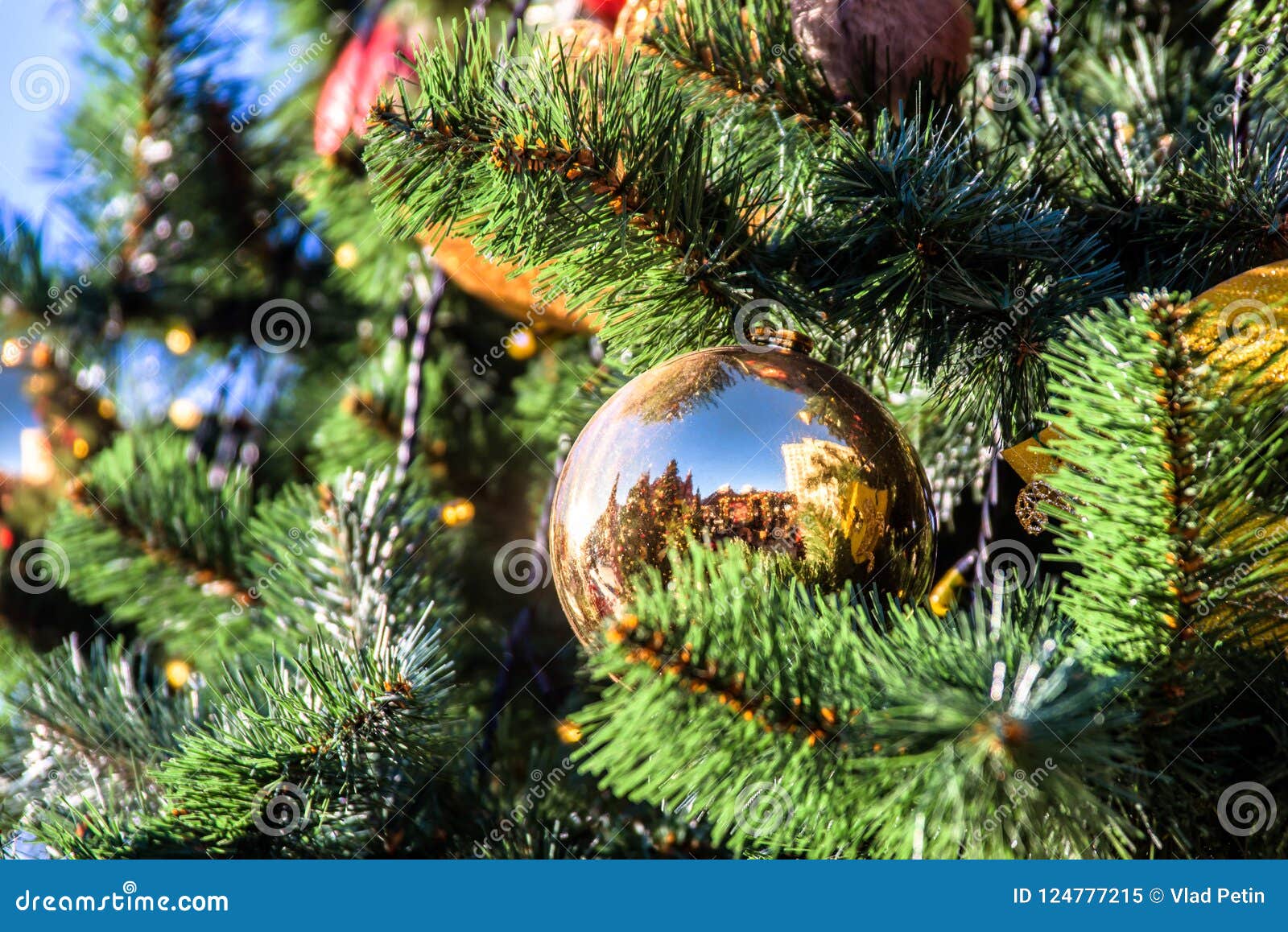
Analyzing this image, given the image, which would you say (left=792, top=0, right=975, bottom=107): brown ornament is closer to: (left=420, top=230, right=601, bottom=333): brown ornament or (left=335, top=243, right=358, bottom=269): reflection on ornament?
(left=420, top=230, right=601, bottom=333): brown ornament

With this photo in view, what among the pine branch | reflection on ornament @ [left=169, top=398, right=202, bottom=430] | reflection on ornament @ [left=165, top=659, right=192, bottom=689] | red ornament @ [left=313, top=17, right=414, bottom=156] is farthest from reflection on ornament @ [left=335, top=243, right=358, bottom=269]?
the pine branch

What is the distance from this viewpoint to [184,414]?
4.03ft

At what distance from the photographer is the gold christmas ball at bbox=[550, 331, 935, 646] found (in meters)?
0.45

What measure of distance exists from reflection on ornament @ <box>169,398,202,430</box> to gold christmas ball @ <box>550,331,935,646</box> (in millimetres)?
900

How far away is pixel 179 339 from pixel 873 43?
902 mm

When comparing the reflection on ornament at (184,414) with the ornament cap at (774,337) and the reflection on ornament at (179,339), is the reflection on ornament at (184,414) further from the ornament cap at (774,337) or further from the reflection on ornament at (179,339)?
the ornament cap at (774,337)

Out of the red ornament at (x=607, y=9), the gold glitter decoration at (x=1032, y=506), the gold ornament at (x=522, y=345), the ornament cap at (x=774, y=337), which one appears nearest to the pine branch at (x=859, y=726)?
the gold glitter decoration at (x=1032, y=506)

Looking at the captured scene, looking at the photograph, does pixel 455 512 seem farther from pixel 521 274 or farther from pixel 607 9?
pixel 607 9

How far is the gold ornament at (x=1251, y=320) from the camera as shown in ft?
1.28

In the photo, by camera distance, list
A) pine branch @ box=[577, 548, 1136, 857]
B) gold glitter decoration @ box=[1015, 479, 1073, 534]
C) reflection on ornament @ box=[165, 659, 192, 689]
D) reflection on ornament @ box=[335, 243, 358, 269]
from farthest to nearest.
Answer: reflection on ornament @ box=[335, 243, 358, 269], reflection on ornament @ box=[165, 659, 192, 689], gold glitter decoration @ box=[1015, 479, 1073, 534], pine branch @ box=[577, 548, 1136, 857]

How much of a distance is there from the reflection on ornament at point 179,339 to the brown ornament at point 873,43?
0.86m

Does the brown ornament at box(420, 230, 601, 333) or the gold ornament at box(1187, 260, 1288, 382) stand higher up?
the gold ornament at box(1187, 260, 1288, 382)
